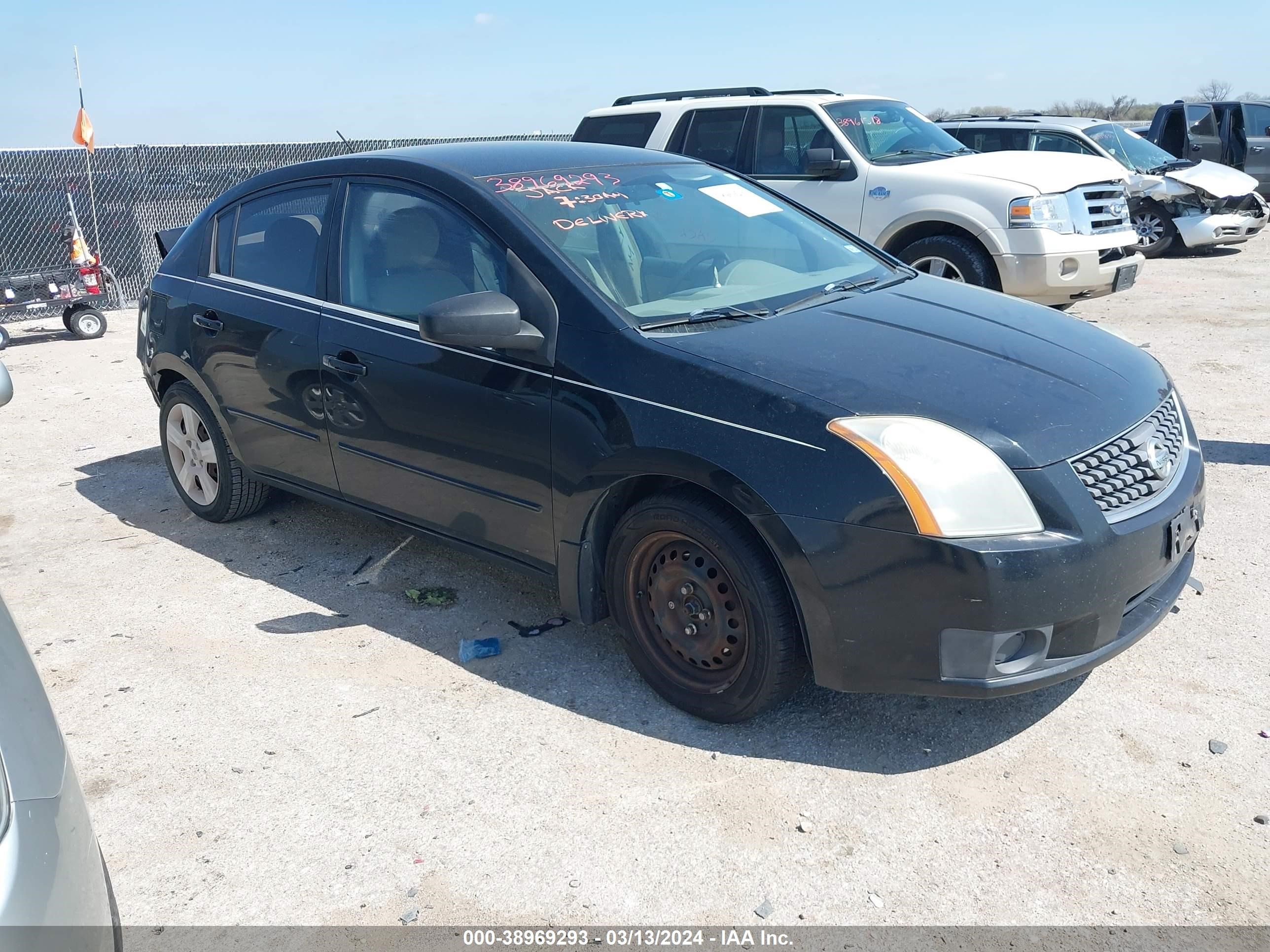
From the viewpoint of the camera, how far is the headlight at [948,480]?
2875 mm

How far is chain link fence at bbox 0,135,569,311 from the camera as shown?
11742mm

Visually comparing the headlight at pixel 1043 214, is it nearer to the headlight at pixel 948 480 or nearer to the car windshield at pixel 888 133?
the car windshield at pixel 888 133

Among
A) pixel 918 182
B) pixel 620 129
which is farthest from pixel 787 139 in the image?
pixel 620 129

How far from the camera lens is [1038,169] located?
8.91 metres

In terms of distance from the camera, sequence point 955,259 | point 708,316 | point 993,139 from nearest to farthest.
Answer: point 708,316, point 955,259, point 993,139

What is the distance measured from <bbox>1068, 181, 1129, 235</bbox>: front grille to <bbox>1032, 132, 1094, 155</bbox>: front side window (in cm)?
416

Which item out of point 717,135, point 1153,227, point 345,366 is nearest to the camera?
point 345,366

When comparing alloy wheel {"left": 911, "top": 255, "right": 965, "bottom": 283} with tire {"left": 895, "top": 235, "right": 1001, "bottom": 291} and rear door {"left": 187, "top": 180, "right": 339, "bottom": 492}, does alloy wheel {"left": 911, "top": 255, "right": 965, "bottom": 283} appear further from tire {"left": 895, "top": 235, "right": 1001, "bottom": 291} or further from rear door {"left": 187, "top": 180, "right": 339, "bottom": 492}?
rear door {"left": 187, "top": 180, "right": 339, "bottom": 492}

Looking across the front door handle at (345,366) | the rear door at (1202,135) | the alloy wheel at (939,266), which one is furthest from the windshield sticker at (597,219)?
the rear door at (1202,135)

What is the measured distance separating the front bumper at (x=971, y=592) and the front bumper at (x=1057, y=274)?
575 cm

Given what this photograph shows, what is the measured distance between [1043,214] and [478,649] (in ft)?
21.0

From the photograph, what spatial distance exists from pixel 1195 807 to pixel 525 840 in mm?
1842

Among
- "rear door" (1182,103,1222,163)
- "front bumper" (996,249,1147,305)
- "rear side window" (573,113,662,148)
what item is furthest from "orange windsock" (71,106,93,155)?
"rear door" (1182,103,1222,163)

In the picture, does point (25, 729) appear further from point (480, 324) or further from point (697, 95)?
point (697, 95)
